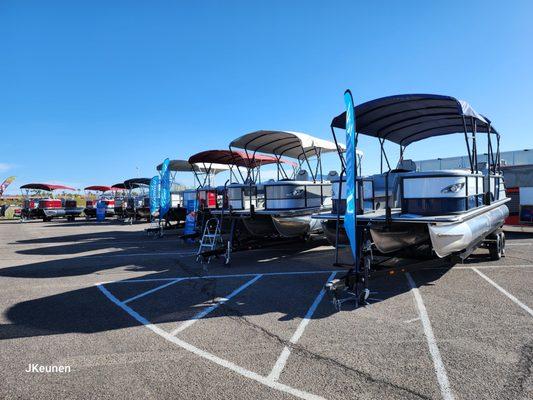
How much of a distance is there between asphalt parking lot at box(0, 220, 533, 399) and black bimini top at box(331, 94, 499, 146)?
9.98 feet

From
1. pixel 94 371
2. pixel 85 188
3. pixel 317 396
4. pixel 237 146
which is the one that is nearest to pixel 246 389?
pixel 317 396

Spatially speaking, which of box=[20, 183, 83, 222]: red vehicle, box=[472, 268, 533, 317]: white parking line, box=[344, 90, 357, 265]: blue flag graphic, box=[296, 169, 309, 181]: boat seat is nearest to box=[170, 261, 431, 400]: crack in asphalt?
box=[344, 90, 357, 265]: blue flag graphic

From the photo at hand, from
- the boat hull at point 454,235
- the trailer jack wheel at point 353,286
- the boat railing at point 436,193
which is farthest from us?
the boat railing at point 436,193

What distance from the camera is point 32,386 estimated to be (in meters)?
3.23

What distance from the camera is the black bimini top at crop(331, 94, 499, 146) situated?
6676 millimetres

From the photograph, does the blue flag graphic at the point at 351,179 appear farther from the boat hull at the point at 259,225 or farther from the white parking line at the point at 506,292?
the boat hull at the point at 259,225

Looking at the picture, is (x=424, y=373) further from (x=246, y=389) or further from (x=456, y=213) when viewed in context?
(x=456, y=213)

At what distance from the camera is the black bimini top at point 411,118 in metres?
6.68

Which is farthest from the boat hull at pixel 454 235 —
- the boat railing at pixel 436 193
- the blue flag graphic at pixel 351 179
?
the blue flag graphic at pixel 351 179

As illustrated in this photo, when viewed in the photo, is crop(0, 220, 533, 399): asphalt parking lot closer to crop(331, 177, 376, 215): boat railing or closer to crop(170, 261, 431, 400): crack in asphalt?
crop(170, 261, 431, 400): crack in asphalt

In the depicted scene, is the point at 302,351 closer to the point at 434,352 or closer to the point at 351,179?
the point at 434,352

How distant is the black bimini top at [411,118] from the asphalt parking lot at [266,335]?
3041 millimetres

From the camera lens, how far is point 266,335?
168 inches

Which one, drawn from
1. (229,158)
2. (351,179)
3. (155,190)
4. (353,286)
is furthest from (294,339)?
(155,190)
